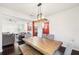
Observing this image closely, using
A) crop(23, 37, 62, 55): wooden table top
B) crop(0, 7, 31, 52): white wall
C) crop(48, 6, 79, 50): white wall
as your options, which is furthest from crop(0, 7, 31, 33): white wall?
crop(48, 6, 79, 50): white wall

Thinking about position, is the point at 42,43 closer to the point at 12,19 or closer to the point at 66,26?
the point at 66,26

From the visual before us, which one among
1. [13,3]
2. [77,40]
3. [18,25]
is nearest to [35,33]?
[18,25]

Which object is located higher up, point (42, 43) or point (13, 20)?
point (13, 20)

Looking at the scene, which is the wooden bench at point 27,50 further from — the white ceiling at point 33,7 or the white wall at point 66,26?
the white ceiling at point 33,7

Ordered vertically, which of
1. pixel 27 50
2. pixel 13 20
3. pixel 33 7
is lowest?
pixel 27 50

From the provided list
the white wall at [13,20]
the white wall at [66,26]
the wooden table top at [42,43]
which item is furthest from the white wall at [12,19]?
the white wall at [66,26]

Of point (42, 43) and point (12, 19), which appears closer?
point (12, 19)

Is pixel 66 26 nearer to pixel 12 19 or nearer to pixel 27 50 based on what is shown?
pixel 27 50

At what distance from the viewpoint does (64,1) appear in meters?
1.30

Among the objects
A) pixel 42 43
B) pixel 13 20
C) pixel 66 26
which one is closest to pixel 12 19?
pixel 13 20

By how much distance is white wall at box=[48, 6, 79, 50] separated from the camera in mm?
1305

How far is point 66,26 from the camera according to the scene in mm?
1366

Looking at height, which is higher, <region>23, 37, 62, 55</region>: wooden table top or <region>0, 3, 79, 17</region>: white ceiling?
<region>0, 3, 79, 17</region>: white ceiling

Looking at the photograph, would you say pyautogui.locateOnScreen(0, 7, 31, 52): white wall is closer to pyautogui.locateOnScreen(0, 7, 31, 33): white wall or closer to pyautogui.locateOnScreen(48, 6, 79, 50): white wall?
pyautogui.locateOnScreen(0, 7, 31, 33): white wall
